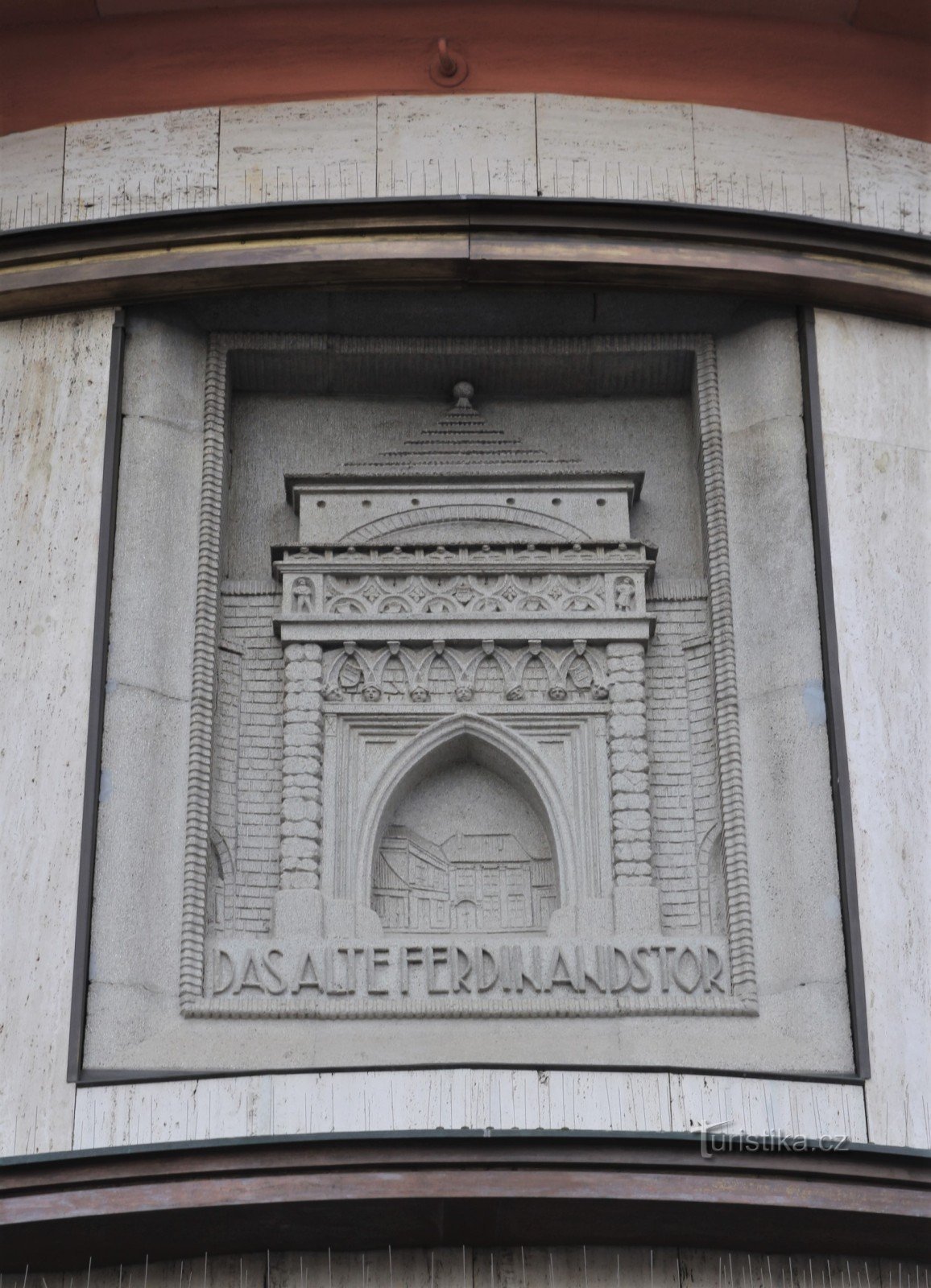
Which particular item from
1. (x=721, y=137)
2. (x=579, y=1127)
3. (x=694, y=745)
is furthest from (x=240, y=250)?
(x=579, y=1127)

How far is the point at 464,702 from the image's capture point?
8750mm

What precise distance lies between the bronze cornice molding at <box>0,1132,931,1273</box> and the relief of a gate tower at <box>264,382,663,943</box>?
3.89 feet

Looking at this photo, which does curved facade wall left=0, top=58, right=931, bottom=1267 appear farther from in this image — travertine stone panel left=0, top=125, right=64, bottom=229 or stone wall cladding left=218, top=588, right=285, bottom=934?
stone wall cladding left=218, top=588, right=285, bottom=934

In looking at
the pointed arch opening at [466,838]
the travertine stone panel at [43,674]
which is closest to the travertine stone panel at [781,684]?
the pointed arch opening at [466,838]

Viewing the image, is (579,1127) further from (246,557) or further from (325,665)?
(246,557)

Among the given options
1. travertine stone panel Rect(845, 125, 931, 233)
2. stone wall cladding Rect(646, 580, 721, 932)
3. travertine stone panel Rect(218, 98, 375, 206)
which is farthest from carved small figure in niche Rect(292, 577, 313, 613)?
travertine stone panel Rect(845, 125, 931, 233)

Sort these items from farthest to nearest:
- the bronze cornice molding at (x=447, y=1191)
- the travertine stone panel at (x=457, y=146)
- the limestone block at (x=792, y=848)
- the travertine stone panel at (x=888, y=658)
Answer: the travertine stone panel at (x=457, y=146)
the limestone block at (x=792, y=848)
the travertine stone panel at (x=888, y=658)
the bronze cornice molding at (x=447, y=1191)

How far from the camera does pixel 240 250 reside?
8922mm

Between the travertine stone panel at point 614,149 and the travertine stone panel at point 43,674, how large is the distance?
80.0 inches

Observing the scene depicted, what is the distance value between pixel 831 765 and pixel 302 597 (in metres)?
2.25

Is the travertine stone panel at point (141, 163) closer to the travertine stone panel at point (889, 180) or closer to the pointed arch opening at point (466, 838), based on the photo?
the pointed arch opening at point (466, 838)

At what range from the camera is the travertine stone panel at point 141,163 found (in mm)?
9188

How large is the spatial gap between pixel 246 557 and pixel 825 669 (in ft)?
8.13

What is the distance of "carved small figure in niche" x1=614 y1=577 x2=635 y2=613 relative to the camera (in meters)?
8.89
